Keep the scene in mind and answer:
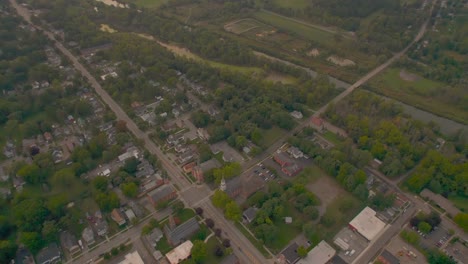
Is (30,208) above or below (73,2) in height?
below

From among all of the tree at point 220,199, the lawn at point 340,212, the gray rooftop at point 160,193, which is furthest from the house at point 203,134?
the lawn at point 340,212

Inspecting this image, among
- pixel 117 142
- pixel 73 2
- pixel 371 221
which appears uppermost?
pixel 73 2

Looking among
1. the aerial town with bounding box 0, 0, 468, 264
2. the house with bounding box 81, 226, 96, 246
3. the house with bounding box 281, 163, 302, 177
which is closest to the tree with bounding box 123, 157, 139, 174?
the aerial town with bounding box 0, 0, 468, 264

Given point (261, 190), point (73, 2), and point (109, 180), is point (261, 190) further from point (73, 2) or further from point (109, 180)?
point (73, 2)

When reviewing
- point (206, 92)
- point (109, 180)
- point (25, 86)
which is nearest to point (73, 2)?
point (25, 86)

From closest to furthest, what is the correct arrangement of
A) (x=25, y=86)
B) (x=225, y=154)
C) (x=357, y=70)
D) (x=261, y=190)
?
(x=261, y=190) < (x=225, y=154) < (x=25, y=86) < (x=357, y=70)

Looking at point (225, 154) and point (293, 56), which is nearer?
point (225, 154)

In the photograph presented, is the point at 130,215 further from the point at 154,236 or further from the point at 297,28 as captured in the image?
the point at 297,28

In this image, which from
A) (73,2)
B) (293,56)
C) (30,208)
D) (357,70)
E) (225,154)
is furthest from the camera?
(73,2)
